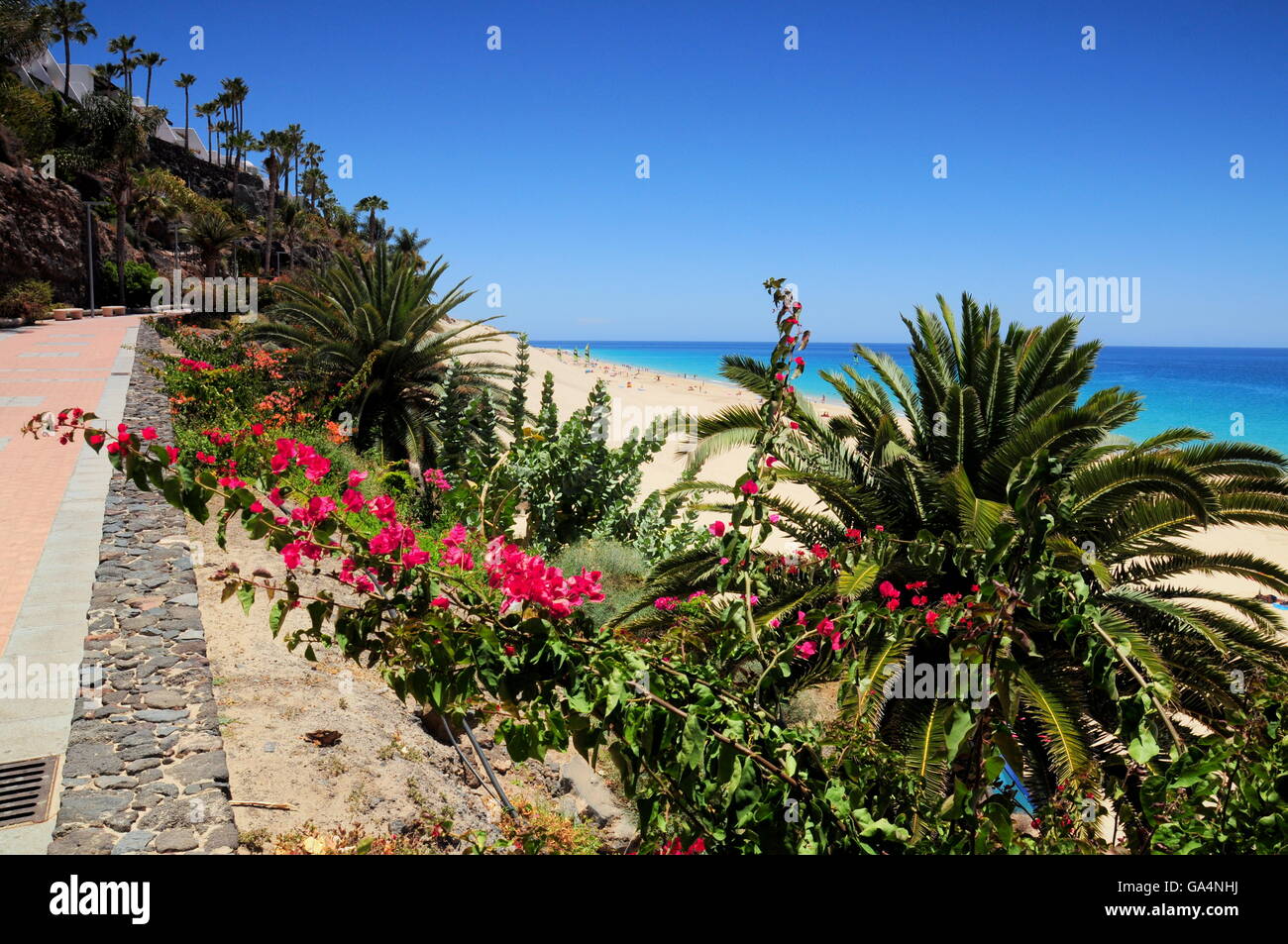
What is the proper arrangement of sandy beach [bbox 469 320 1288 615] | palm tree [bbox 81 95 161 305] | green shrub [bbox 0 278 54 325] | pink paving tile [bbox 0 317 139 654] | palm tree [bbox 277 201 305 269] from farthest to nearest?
palm tree [bbox 277 201 305 269]
palm tree [bbox 81 95 161 305]
green shrub [bbox 0 278 54 325]
sandy beach [bbox 469 320 1288 615]
pink paving tile [bbox 0 317 139 654]

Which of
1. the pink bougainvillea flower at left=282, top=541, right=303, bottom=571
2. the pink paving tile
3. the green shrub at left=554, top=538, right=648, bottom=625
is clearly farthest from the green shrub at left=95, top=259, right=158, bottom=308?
the pink bougainvillea flower at left=282, top=541, right=303, bottom=571

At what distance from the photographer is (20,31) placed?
1258 inches

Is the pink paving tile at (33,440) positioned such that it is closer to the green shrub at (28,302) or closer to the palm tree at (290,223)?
the green shrub at (28,302)

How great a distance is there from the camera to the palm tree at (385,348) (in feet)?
37.2

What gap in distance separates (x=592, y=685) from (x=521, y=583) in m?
0.29

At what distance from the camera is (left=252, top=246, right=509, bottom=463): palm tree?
11.3m

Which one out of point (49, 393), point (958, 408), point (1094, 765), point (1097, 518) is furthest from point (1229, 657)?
point (49, 393)

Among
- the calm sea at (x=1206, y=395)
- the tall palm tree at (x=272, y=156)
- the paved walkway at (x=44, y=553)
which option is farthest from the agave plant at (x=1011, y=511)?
the tall palm tree at (x=272, y=156)

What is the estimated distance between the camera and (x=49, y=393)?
11.3 meters

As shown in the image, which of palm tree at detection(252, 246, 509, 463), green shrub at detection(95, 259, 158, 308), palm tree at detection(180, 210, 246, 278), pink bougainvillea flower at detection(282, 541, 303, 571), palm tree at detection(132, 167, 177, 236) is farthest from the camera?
palm tree at detection(132, 167, 177, 236)

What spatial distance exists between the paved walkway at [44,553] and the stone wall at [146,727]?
0.33 ft

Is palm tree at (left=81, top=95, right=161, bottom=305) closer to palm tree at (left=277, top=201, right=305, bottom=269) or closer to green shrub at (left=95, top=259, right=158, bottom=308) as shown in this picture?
green shrub at (left=95, top=259, right=158, bottom=308)

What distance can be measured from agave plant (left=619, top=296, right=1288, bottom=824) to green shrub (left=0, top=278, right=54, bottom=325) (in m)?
26.0

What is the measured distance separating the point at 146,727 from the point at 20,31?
41.6 metres
